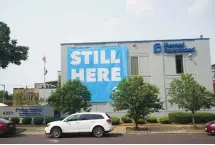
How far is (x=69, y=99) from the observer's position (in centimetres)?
2409

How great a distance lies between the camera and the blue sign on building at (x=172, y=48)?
31.6m

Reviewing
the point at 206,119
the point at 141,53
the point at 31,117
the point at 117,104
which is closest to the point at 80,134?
the point at 117,104

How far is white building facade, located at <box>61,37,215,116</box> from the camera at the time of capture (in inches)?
1229

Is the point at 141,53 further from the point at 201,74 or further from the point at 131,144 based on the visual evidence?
the point at 131,144

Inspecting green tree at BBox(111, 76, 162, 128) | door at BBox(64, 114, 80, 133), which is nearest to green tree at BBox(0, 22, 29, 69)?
green tree at BBox(111, 76, 162, 128)

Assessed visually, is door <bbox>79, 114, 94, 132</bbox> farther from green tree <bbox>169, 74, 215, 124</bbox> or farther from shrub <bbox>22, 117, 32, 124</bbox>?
shrub <bbox>22, 117, 32, 124</bbox>

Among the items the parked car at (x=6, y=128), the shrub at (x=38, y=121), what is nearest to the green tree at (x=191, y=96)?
the parked car at (x=6, y=128)

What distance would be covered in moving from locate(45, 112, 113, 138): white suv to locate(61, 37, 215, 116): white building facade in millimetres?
13379

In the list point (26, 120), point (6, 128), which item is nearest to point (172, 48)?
point (26, 120)

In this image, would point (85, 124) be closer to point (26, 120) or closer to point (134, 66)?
point (26, 120)

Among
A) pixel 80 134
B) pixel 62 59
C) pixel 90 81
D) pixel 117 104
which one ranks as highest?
pixel 62 59

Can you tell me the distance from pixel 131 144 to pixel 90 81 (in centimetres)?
1784

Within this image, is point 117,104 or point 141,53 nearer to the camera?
point 117,104

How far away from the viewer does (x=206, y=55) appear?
31.4 m
